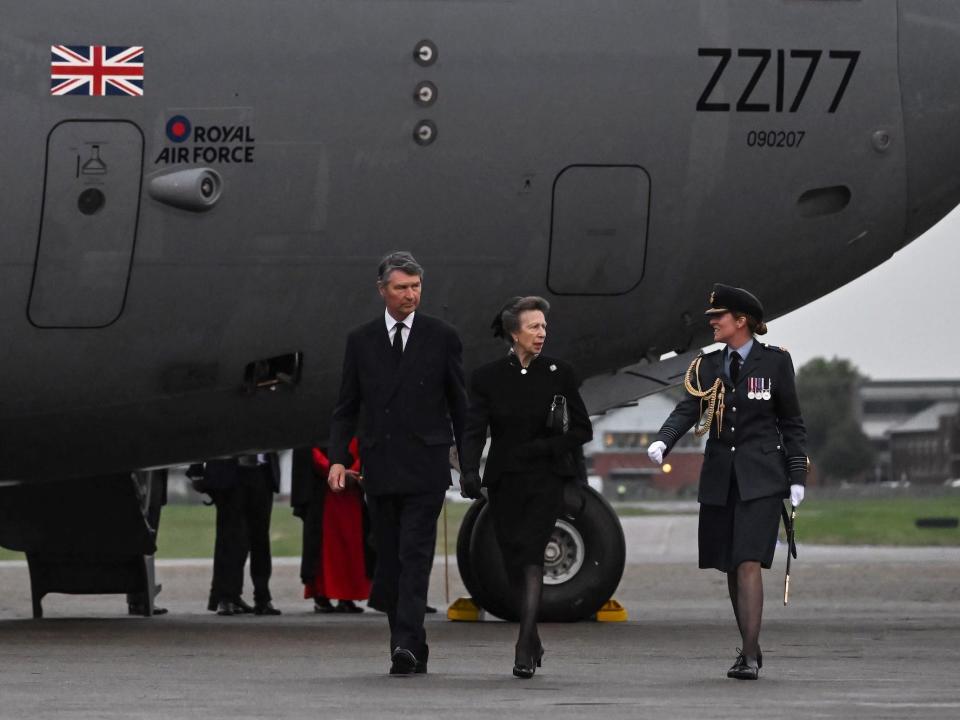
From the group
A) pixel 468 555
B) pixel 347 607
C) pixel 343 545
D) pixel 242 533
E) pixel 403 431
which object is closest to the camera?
pixel 403 431

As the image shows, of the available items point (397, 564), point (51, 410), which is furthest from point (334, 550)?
point (397, 564)

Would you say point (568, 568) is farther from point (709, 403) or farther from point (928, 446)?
point (928, 446)

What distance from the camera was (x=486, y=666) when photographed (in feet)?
35.1

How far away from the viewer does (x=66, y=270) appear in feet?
38.6

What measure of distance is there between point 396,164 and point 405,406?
6.92 feet

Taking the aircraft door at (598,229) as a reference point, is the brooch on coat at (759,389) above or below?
below

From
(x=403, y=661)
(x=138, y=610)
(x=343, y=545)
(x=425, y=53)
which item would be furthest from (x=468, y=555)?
(x=403, y=661)

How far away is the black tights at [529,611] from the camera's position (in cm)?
986

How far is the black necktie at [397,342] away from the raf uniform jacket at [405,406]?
22 mm

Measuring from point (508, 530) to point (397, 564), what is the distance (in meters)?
0.58

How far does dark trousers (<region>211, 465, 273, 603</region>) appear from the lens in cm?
1639

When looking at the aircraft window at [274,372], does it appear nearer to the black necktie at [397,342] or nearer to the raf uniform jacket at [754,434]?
the black necktie at [397,342]

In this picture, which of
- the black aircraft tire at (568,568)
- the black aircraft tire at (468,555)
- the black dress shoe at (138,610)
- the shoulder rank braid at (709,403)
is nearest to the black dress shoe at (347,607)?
the black dress shoe at (138,610)

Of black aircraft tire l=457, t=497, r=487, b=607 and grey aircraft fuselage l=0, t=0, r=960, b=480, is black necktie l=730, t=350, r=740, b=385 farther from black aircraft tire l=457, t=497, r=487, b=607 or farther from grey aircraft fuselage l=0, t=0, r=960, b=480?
black aircraft tire l=457, t=497, r=487, b=607
